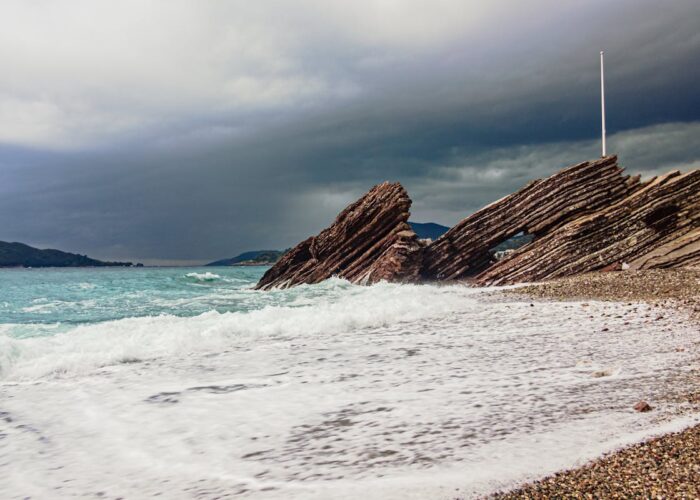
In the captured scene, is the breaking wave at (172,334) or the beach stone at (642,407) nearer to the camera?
the beach stone at (642,407)

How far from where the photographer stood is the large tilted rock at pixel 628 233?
2312 cm

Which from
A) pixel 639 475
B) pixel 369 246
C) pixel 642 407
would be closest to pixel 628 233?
pixel 369 246

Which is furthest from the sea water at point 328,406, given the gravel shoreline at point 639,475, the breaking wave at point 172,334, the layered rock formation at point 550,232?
the layered rock formation at point 550,232

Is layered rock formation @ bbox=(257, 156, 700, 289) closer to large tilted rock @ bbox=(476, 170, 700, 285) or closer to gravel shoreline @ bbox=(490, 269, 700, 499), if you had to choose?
large tilted rock @ bbox=(476, 170, 700, 285)

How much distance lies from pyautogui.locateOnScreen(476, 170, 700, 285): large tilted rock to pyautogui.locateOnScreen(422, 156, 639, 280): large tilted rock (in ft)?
2.43

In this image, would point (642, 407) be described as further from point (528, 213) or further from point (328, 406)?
point (528, 213)

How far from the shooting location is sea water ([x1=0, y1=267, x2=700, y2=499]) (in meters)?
3.67

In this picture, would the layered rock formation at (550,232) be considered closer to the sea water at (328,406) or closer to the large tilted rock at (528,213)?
the large tilted rock at (528,213)

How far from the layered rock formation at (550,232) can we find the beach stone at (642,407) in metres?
20.5

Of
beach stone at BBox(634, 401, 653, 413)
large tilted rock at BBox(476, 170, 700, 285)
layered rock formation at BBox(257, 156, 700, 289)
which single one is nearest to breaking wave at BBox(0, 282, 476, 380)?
beach stone at BBox(634, 401, 653, 413)

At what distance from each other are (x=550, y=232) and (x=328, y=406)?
23.2m

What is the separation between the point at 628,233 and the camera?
23828mm

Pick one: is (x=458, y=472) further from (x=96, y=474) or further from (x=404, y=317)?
(x=404, y=317)

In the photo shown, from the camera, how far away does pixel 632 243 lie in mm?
23562
